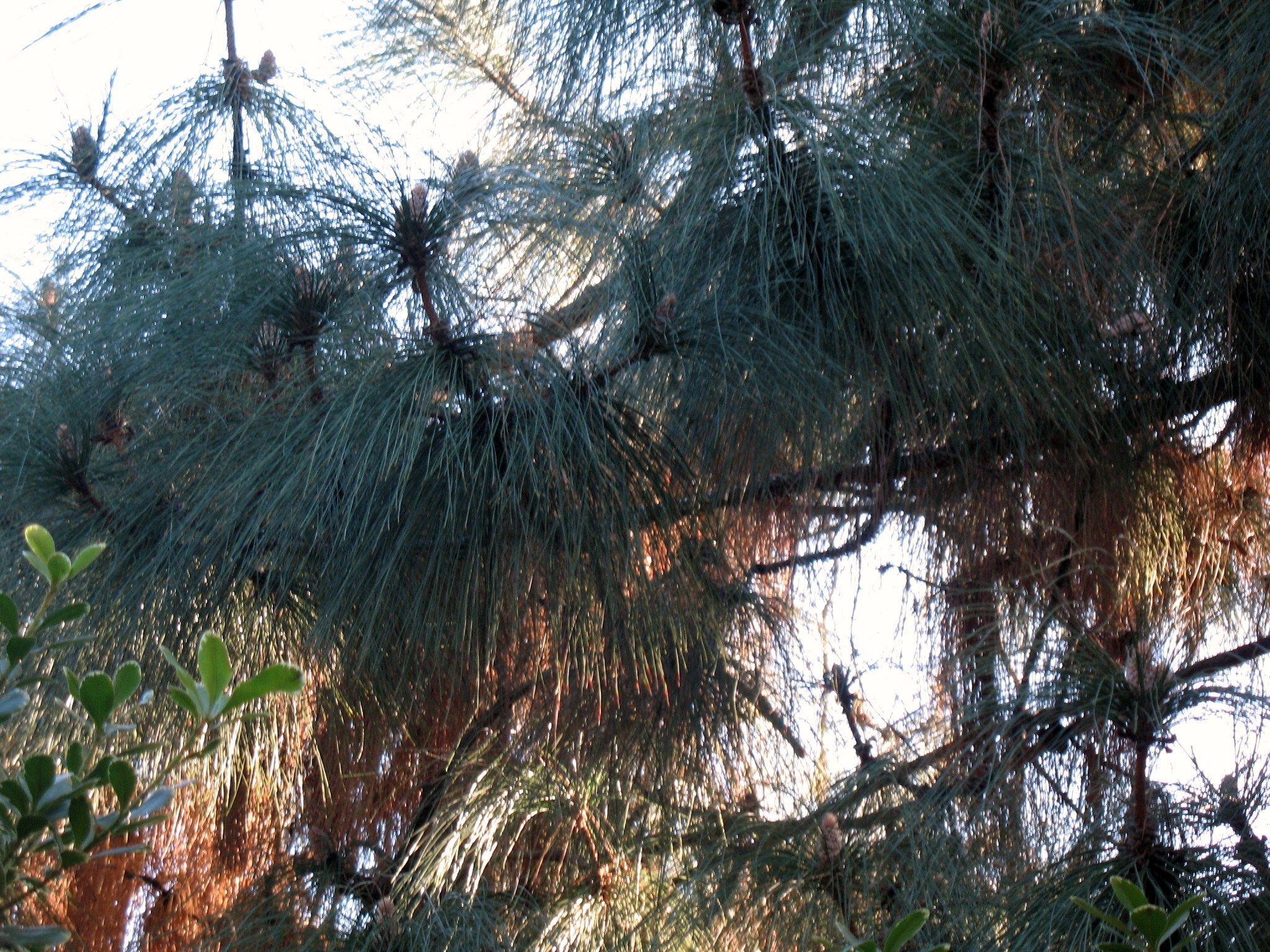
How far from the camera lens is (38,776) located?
0.29m

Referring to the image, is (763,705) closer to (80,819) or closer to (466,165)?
(466,165)

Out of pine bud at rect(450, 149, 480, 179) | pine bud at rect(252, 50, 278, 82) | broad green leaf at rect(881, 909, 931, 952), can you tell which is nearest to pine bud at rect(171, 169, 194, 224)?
pine bud at rect(252, 50, 278, 82)

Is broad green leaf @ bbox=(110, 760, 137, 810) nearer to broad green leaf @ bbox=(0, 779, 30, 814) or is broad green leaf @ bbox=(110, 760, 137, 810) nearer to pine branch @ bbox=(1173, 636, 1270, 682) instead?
broad green leaf @ bbox=(0, 779, 30, 814)

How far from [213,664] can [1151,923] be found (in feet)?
0.78

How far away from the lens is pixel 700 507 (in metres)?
0.94

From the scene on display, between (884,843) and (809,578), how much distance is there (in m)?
0.34

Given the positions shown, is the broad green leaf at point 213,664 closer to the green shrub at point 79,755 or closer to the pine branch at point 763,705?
the green shrub at point 79,755

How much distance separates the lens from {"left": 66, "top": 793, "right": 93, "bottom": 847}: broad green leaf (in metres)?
0.30

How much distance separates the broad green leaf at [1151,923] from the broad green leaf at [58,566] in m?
0.28

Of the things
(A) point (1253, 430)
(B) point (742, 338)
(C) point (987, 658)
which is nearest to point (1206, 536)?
(A) point (1253, 430)

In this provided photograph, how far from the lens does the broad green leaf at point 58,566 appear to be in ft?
1.00

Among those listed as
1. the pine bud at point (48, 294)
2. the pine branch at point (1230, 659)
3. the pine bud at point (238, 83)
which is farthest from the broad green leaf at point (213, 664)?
the pine bud at point (48, 294)

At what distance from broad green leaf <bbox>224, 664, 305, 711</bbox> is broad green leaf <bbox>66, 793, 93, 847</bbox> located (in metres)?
0.04

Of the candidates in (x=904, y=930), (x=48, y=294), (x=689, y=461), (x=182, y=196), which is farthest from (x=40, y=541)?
(x=48, y=294)
